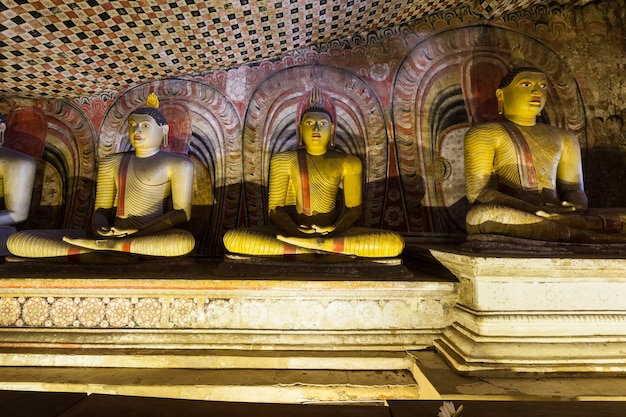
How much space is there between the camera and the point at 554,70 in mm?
4480

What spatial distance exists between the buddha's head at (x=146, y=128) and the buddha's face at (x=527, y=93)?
370cm

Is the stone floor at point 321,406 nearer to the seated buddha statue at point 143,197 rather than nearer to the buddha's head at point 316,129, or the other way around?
the seated buddha statue at point 143,197

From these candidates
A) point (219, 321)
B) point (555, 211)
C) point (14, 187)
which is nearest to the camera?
point (219, 321)

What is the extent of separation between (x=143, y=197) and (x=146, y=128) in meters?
0.73

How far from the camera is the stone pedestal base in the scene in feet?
6.99

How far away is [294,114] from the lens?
4.44m

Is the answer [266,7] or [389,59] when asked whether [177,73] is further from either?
[389,59]

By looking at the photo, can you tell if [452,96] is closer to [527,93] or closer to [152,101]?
[527,93]

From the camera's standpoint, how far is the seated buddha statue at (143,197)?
3012mm

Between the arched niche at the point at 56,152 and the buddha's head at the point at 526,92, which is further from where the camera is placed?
the arched niche at the point at 56,152

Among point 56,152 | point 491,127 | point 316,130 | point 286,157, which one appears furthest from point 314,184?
point 56,152

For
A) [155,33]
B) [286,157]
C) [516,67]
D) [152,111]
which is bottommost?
[286,157]

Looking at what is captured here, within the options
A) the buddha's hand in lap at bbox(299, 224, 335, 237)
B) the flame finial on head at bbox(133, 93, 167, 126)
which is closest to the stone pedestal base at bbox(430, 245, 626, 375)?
the buddha's hand in lap at bbox(299, 224, 335, 237)

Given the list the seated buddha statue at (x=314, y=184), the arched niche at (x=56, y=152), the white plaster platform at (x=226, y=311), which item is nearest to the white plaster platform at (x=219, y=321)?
the white plaster platform at (x=226, y=311)
